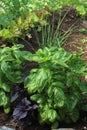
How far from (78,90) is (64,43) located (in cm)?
163

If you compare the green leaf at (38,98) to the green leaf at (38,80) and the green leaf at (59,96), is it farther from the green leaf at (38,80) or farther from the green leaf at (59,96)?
the green leaf at (59,96)

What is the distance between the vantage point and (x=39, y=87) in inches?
144

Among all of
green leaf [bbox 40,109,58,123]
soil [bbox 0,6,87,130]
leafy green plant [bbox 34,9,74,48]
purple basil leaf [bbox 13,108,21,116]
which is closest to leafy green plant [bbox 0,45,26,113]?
purple basil leaf [bbox 13,108,21,116]

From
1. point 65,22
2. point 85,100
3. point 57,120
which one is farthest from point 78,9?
point 57,120

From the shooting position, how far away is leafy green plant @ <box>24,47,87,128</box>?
3.64 m

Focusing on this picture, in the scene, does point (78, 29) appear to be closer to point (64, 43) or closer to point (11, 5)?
point (64, 43)

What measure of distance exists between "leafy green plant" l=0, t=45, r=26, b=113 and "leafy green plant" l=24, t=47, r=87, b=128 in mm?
158

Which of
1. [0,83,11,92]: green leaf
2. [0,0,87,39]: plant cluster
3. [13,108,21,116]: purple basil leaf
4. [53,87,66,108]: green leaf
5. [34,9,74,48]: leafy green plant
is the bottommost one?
[13,108,21,116]: purple basil leaf

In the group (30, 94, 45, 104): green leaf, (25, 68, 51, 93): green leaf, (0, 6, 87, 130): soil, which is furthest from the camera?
(0, 6, 87, 130): soil

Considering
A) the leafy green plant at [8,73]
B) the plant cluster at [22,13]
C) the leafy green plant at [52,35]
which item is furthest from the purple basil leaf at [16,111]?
the plant cluster at [22,13]

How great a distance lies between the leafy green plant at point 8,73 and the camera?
3.79 metres

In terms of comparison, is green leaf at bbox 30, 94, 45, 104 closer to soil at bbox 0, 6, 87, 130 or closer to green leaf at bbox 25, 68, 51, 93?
green leaf at bbox 25, 68, 51, 93

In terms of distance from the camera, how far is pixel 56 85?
365 cm

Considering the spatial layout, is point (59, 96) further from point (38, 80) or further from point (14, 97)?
point (14, 97)
